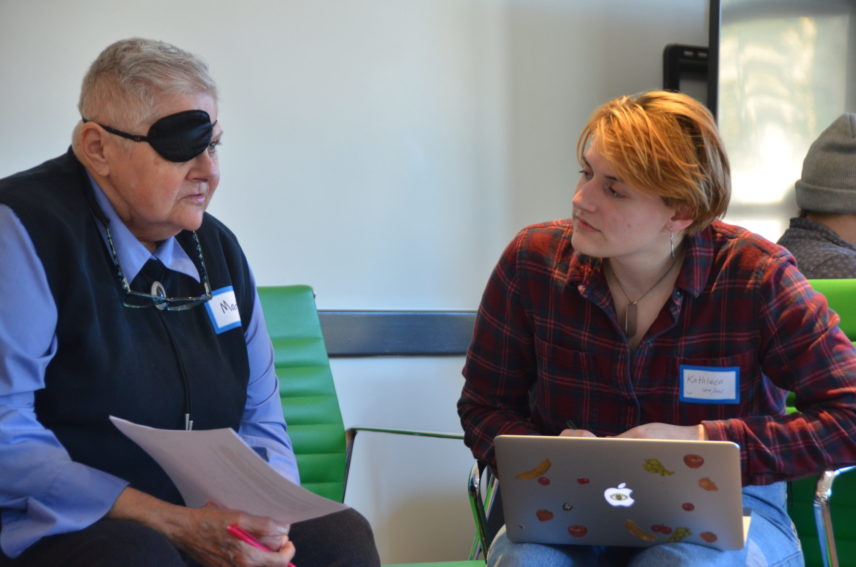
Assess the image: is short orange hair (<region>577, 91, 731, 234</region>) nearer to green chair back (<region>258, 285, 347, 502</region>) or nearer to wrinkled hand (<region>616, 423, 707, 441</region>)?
wrinkled hand (<region>616, 423, 707, 441</region>)

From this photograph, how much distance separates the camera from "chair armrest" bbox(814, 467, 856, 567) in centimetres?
206

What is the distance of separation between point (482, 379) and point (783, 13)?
2.02 m

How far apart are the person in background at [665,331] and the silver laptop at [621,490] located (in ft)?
0.25

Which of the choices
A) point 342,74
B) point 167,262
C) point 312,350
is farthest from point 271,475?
point 342,74

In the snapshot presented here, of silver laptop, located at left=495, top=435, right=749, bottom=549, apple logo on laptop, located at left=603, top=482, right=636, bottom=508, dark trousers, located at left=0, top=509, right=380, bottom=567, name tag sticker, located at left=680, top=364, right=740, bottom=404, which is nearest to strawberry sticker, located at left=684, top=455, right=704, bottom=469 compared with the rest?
silver laptop, located at left=495, top=435, right=749, bottom=549

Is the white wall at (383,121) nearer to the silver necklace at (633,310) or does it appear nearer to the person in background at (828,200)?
the person in background at (828,200)

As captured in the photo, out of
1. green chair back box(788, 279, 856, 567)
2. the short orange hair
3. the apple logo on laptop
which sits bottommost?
green chair back box(788, 279, 856, 567)

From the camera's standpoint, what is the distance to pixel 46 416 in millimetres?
1632

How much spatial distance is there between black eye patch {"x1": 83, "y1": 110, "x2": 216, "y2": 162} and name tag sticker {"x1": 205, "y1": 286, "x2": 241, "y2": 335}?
27cm

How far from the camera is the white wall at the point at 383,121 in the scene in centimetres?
278

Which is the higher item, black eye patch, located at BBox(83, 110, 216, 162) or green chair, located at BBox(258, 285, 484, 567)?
black eye patch, located at BBox(83, 110, 216, 162)

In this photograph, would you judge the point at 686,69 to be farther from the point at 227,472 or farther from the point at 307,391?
the point at 227,472

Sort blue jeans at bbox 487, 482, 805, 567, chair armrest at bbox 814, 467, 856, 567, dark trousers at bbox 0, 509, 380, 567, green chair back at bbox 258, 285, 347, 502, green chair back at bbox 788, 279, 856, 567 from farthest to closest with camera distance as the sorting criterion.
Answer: green chair back at bbox 258, 285, 347, 502 < green chair back at bbox 788, 279, 856, 567 < chair armrest at bbox 814, 467, 856, 567 < blue jeans at bbox 487, 482, 805, 567 < dark trousers at bbox 0, 509, 380, 567

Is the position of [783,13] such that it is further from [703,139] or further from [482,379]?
[482,379]
